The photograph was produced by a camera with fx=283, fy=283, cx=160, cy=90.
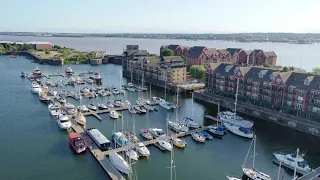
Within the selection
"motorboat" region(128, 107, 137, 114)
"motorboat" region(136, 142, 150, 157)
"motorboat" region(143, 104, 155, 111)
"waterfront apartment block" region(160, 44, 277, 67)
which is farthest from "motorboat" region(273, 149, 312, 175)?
"waterfront apartment block" region(160, 44, 277, 67)

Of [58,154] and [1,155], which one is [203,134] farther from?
[1,155]

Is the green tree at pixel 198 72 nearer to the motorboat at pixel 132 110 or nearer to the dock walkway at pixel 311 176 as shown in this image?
the motorboat at pixel 132 110

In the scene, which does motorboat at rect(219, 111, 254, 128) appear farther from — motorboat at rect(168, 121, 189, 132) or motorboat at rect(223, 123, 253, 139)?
motorboat at rect(168, 121, 189, 132)

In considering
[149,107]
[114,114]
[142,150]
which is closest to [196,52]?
[149,107]

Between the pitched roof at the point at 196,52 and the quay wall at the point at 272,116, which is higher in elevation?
the pitched roof at the point at 196,52

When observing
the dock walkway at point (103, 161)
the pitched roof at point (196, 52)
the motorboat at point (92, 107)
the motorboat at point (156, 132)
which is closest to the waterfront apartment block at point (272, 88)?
the motorboat at point (156, 132)

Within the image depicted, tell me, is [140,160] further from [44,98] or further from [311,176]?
[44,98]

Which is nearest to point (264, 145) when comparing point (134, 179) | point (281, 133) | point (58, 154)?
point (281, 133)
